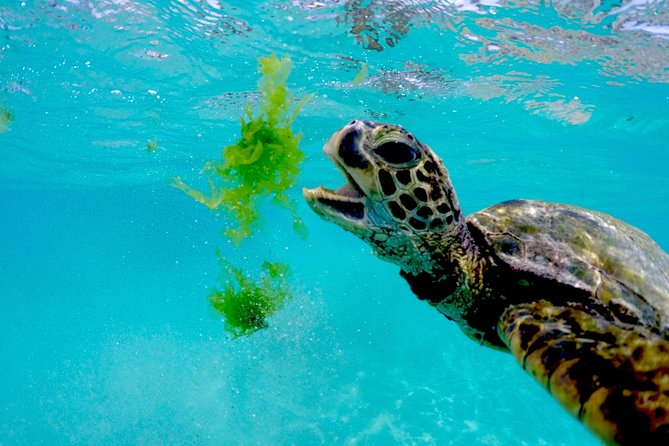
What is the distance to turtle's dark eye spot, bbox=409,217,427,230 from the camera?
2424 mm

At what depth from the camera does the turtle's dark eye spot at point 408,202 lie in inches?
93.1

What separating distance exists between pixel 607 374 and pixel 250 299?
147 inches

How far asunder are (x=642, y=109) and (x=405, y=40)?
8.31 metres

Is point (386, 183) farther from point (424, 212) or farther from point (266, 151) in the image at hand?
point (266, 151)

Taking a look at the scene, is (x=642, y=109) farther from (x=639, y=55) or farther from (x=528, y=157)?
(x=528, y=157)

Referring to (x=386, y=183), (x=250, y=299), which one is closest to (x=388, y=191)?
(x=386, y=183)

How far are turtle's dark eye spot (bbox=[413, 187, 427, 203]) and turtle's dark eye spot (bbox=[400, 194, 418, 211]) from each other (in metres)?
0.04

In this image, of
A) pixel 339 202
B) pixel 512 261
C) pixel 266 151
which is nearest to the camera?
pixel 339 202

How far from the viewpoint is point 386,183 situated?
7.71 feet

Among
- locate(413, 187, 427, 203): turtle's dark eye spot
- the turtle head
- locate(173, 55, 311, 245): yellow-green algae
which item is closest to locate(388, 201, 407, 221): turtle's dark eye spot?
the turtle head

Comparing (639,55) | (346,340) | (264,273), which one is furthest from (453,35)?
(346,340)

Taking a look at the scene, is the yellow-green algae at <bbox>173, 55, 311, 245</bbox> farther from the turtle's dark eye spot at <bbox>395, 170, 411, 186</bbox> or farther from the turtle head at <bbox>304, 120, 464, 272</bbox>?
the turtle's dark eye spot at <bbox>395, 170, 411, 186</bbox>

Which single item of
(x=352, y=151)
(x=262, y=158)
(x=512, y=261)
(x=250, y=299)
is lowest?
(x=250, y=299)

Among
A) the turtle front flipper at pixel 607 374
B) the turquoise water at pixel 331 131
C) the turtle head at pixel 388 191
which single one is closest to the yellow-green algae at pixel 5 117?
the turquoise water at pixel 331 131
